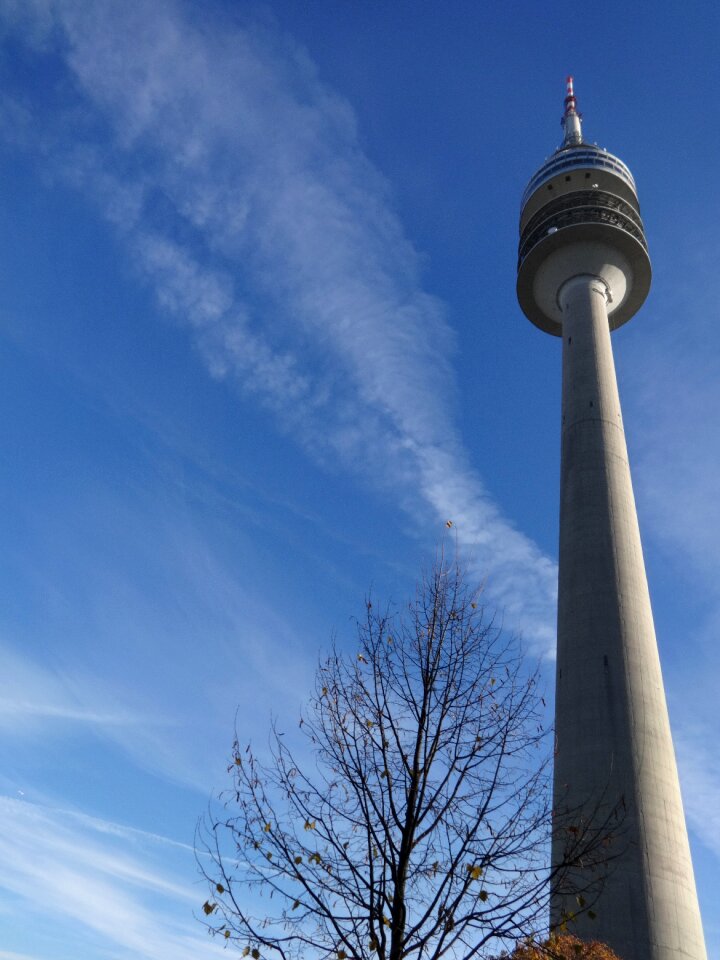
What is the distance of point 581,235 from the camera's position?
44938mm

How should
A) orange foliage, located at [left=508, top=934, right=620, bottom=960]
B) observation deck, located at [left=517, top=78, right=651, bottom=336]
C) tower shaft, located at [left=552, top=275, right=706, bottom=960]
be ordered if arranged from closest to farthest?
orange foliage, located at [left=508, top=934, right=620, bottom=960]
tower shaft, located at [left=552, top=275, right=706, bottom=960]
observation deck, located at [left=517, top=78, right=651, bottom=336]

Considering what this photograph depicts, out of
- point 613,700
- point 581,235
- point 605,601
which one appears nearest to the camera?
point 613,700

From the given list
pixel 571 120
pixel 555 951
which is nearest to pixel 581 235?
pixel 571 120

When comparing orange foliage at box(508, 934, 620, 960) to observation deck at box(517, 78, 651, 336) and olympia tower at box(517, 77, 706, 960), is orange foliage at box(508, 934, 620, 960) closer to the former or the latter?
olympia tower at box(517, 77, 706, 960)

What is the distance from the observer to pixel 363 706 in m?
10.9

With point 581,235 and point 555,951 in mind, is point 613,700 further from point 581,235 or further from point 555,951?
point 581,235

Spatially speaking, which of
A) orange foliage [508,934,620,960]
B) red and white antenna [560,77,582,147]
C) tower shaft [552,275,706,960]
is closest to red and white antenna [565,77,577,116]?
red and white antenna [560,77,582,147]

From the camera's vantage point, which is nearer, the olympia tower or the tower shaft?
the tower shaft

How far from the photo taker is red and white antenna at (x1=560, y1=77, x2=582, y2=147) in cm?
5628

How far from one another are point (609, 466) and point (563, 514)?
306cm

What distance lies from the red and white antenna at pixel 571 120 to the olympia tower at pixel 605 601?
25.9ft

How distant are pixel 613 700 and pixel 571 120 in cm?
4811

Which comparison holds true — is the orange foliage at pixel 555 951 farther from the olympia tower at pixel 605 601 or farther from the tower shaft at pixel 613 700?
the tower shaft at pixel 613 700

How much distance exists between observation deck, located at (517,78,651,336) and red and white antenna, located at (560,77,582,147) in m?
5.58
